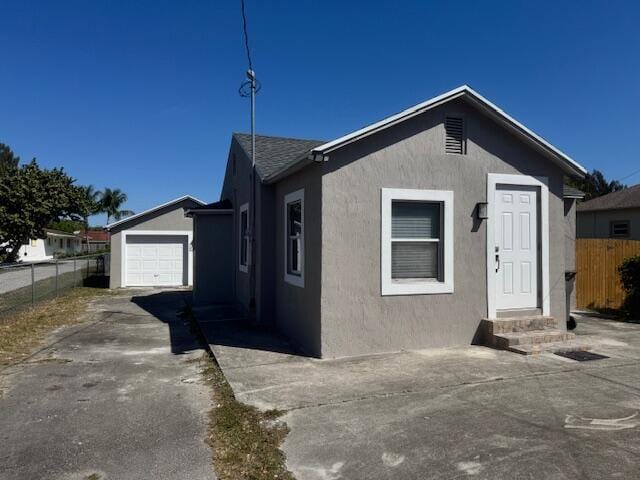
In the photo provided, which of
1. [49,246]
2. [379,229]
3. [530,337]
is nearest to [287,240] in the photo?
[379,229]

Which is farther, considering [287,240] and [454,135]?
[287,240]

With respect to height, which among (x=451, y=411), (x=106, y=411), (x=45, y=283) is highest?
(x=45, y=283)

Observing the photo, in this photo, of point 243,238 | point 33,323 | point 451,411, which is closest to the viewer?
point 451,411

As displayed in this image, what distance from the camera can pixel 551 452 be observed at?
3846 millimetres

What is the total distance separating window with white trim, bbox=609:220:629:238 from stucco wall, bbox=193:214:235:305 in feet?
55.6

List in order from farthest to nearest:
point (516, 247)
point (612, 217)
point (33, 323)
A: point (612, 217) < point (33, 323) < point (516, 247)

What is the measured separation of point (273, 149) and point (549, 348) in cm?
A: 718

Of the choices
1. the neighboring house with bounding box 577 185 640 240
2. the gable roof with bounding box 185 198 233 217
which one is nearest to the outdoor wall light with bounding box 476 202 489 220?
the gable roof with bounding box 185 198 233 217

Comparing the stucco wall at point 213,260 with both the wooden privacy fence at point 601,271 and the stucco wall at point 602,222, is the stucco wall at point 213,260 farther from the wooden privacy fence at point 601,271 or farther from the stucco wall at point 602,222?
the stucco wall at point 602,222

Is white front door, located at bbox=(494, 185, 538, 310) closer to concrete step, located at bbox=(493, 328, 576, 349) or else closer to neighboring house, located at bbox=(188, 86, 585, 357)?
neighboring house, located at bbox=(188, 86, 585, 357)

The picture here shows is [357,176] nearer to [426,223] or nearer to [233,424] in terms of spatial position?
[426,223]

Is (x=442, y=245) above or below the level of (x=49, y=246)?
below

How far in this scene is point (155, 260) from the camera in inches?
806

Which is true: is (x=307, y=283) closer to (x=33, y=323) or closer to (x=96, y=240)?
(x=33, y=323)
